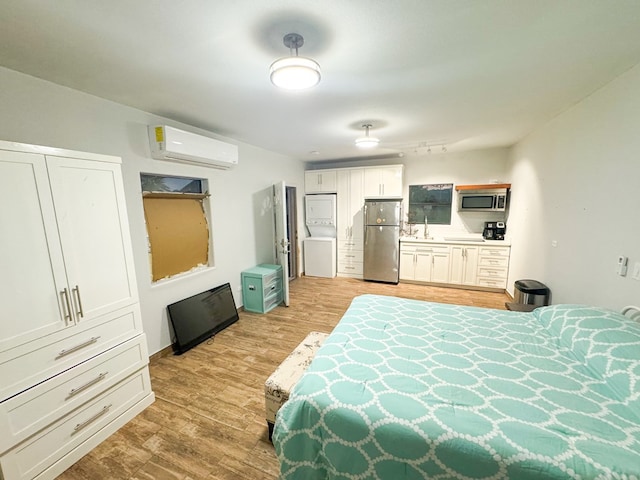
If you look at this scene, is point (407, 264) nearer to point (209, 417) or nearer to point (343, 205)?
point (343, 205)

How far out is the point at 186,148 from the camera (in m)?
2.57

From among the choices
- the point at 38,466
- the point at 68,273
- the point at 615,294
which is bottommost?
the point at 38,466

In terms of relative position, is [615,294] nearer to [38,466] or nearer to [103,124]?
[38,466]

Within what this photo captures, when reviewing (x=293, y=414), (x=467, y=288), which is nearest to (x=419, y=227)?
(x=467, y=288)

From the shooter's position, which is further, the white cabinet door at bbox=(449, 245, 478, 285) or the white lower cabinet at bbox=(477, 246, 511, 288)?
the white cabinet door at bbox=(449, 245, 478, 285)

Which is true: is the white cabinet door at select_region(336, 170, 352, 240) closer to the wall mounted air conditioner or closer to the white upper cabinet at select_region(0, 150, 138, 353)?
the wall mounted air conditioner

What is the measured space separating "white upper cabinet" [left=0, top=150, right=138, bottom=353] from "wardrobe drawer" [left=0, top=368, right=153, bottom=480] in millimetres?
597

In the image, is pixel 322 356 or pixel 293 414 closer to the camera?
pixel 293 414

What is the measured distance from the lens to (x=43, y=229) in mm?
1453

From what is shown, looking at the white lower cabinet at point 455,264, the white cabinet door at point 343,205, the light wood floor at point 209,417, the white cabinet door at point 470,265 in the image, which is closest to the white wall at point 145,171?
the light wood floor at point 209,417

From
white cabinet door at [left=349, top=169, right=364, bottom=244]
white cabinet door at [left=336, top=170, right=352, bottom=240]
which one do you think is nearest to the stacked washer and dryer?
white cabinet door at [left=336, top=170, right=352, bottom=240]

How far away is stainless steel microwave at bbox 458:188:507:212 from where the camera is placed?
4469 mm

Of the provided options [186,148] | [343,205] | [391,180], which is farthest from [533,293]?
→ [186,148]

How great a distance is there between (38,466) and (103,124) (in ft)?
8.01
